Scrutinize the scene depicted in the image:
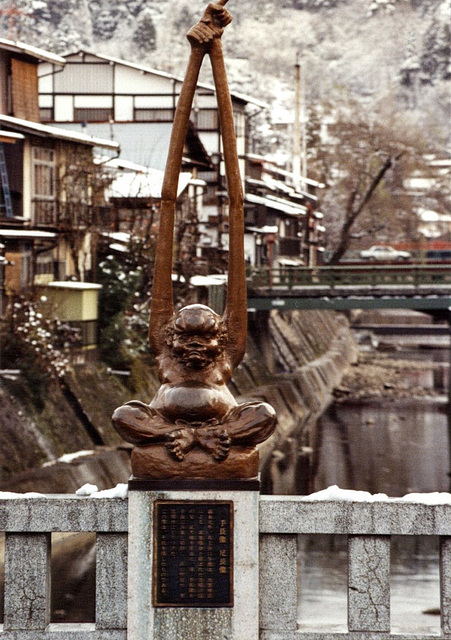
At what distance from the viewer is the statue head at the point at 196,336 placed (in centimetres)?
668

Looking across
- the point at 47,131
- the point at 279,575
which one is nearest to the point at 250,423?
the point at 279,575

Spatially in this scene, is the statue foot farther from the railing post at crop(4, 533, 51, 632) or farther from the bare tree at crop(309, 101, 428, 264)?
the bare tree at crop(309, 101, 428, 264)

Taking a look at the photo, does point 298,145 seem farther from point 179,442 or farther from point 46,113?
point 179,442

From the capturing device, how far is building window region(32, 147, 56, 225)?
21.3 m

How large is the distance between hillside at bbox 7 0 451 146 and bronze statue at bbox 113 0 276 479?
32260mm

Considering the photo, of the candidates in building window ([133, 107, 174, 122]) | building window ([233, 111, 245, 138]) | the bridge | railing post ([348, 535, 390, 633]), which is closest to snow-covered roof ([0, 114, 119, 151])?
building window ([133, 107, 174, 122])

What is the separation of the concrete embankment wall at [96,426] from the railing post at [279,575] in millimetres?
9585

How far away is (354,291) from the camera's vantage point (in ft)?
98.2

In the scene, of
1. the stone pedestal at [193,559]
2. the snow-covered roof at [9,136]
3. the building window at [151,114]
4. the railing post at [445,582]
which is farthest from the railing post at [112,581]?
the building window at [151,114]

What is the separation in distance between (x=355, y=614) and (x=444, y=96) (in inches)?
3669

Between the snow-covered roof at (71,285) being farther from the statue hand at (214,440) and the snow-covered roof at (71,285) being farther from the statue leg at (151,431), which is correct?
the statue hand at (214,440)

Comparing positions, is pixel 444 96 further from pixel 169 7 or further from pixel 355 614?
pixel 355 614

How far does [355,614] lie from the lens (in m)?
6.64

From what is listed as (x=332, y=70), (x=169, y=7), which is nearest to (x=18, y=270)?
(x=169, y=7)
